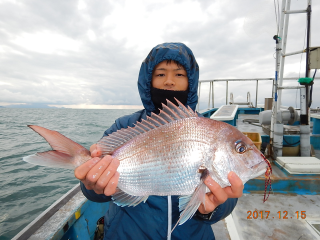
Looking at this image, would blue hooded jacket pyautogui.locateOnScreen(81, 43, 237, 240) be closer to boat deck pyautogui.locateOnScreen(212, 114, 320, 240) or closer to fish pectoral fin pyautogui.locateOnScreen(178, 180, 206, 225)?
fish pectoral fin pyautogui.locateOnScreen(178, 180, 206, 225)

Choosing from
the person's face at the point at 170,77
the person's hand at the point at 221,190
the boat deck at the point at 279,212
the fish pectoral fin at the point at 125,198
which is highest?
the person's face at the point at 170,77

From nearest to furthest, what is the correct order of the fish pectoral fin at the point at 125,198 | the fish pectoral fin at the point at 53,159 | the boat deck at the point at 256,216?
the fish pectoral fin at the point at 53,159 < the fish pectoral fin at the point at 125,198 < the boat deck at the point at 256,216

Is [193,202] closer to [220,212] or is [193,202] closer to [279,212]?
[220,212]

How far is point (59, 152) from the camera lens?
151cm

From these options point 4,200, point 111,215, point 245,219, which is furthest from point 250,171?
point 4,200

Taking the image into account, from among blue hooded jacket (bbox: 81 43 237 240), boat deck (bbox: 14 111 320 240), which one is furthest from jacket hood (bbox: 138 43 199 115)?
boat deck (bbox: 14 111 320 240)

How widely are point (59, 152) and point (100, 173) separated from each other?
394mm

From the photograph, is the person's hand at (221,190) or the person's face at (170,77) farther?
the person's face at (170,77)

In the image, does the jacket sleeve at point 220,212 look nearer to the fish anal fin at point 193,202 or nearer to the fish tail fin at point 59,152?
the fish anal fin at point 193,202

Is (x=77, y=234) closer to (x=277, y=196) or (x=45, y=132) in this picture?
(x=45, y=132)

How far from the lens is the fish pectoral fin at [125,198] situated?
1599 mm

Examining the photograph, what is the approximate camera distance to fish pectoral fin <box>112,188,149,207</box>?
160 centimetres
